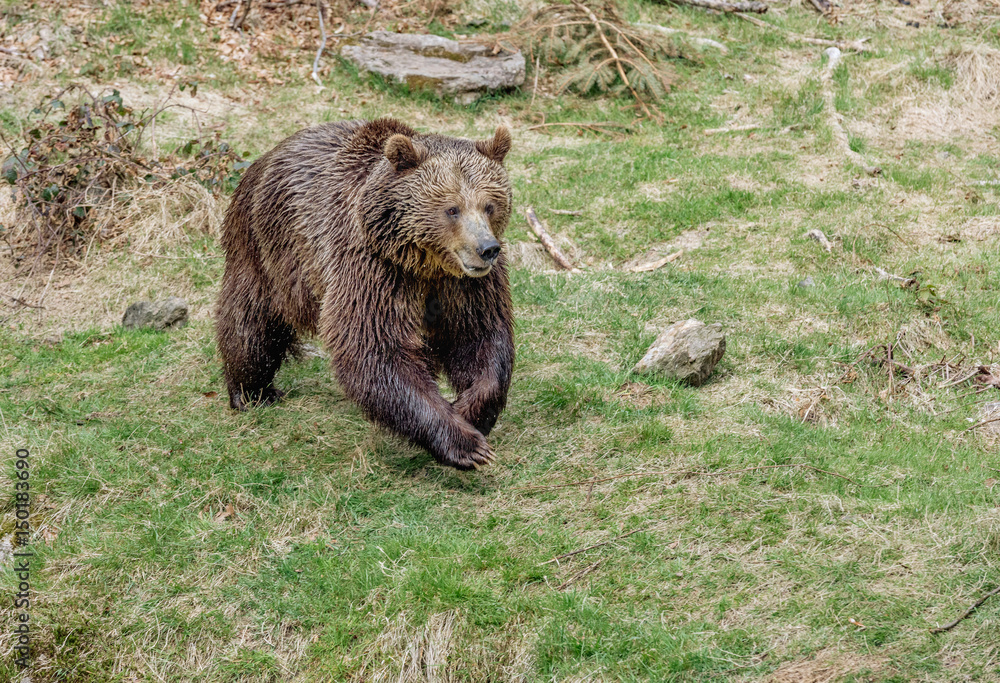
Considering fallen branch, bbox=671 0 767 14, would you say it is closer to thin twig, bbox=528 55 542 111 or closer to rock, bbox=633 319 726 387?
thin twig, bbox=528 55 542 111

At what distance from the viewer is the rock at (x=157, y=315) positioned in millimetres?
8555

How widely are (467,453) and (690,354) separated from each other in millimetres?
2100

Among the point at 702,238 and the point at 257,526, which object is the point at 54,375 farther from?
the point at 702,238

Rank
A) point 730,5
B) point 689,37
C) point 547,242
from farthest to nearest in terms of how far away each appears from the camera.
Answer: point 730,5 < point 689,37 < point 547,242

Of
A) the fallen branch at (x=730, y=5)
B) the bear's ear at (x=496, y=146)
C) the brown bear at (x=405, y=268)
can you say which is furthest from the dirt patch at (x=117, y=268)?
the fallen branch at (x=730, y=5)

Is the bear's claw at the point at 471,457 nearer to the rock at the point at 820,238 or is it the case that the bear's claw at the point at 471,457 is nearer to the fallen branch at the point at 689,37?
the rock at the point at 820,238

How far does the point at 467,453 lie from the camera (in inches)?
223

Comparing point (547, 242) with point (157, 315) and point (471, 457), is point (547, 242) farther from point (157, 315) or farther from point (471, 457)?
point (471, 457)

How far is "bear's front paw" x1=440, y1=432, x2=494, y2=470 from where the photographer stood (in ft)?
18.5

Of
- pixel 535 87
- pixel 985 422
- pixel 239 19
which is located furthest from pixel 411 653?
pixel 239 19

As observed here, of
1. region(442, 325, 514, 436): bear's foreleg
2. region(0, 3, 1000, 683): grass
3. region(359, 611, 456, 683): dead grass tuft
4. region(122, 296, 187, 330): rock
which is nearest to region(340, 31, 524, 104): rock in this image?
region(0, 3, 1000, 683): grass

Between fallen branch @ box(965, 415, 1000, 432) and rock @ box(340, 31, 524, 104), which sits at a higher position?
fallen branch @ box(965, 415, 1000, 432)

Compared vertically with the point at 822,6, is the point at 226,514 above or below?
below

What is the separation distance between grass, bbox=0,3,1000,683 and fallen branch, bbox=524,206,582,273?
0.46 ft
